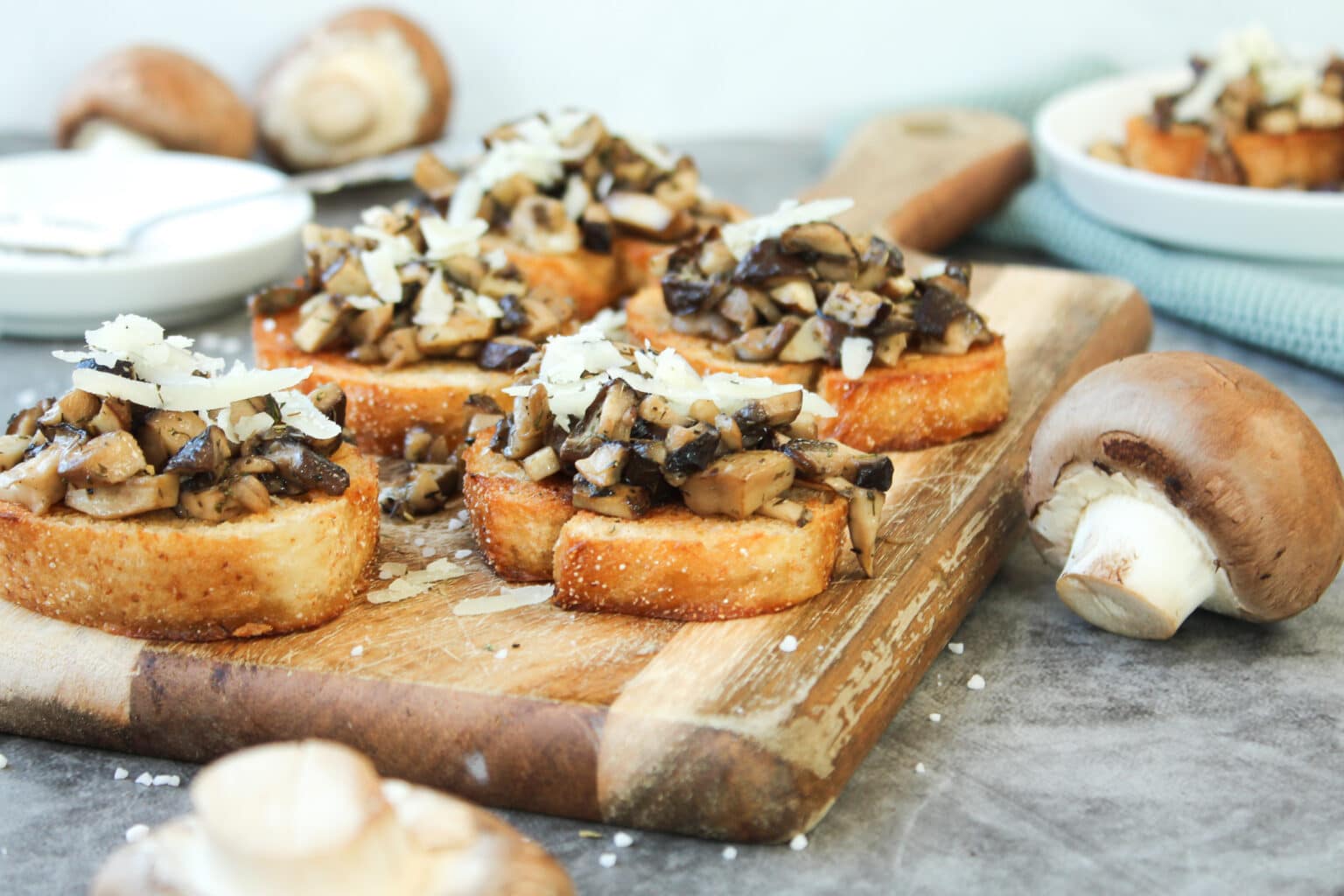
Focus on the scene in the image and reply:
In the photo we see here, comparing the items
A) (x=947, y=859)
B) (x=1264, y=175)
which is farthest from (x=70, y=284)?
(x=1264, y=175)

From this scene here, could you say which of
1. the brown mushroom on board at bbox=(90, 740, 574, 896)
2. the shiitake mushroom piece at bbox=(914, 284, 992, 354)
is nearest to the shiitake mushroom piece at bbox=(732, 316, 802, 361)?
the shiitake mushroom piece at bbox=(914, 284, 992, 354)

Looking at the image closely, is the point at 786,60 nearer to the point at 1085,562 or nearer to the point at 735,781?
the point at 1085,562

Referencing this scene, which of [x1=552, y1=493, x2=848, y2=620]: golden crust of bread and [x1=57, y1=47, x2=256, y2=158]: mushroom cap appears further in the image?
[x1=57, y1=47, x2=256, y2=158]: mushroom cap

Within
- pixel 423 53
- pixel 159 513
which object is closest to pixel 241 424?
pixel 159 513

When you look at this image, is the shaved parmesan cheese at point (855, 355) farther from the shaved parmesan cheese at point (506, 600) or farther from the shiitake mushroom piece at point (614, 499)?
the shaved parmesan cheese at point (506, 600)

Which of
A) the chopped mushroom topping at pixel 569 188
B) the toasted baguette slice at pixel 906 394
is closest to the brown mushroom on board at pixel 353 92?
the chopped mushroom topping at pixel 569 188

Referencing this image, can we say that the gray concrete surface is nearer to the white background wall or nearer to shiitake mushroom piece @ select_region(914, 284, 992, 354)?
shiitake mushroom piece @ select_region(914, 284, 992, 354)
